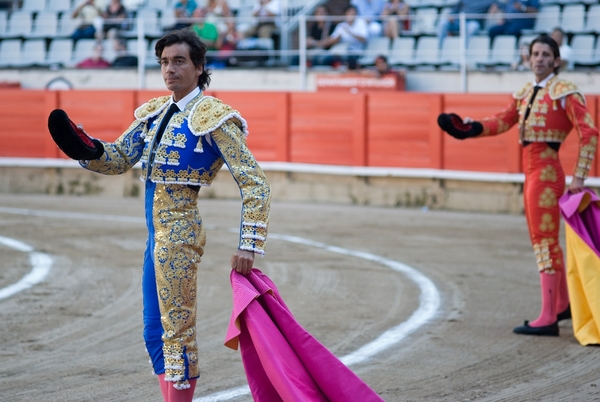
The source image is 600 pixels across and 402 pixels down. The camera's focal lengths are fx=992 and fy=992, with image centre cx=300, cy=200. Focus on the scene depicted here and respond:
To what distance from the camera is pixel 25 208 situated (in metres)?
10.9

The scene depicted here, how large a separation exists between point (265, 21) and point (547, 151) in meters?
9.08

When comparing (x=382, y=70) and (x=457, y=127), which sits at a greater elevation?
(x=382, y=70)

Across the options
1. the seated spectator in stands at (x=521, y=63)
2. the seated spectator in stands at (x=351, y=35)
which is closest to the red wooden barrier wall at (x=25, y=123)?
the seated spectator in stands at (x=351, y=35)

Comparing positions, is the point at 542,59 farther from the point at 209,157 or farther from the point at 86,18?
the point at 86,18

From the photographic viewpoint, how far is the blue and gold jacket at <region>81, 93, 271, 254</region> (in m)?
3.26

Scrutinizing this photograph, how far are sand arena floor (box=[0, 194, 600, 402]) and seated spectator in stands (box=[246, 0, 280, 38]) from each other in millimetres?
4467

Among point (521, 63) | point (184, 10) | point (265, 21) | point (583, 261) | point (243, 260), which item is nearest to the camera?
point (243, 260)

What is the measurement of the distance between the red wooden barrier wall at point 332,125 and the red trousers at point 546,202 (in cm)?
481

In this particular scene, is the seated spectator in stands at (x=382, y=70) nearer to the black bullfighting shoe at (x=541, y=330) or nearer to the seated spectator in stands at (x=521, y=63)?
the seated spectator in stands at (x=521, y=63)

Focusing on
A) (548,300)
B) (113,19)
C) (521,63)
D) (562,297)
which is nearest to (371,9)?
(521,63)

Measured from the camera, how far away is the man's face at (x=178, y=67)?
333 centimetres

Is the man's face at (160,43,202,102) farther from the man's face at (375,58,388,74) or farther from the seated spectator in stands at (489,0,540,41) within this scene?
the seated spectator in stands at (489,0,540,41)

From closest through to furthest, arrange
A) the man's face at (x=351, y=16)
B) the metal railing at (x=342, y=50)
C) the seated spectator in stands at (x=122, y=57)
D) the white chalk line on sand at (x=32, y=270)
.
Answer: the white chalk line on sand at (x=32, y=270)
the metal railing at (x=342, y=50)
the man's face at (x=351, y=16)
the seated spectator in stands at (x=122, y=57)

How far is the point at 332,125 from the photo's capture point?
38.5 feet
